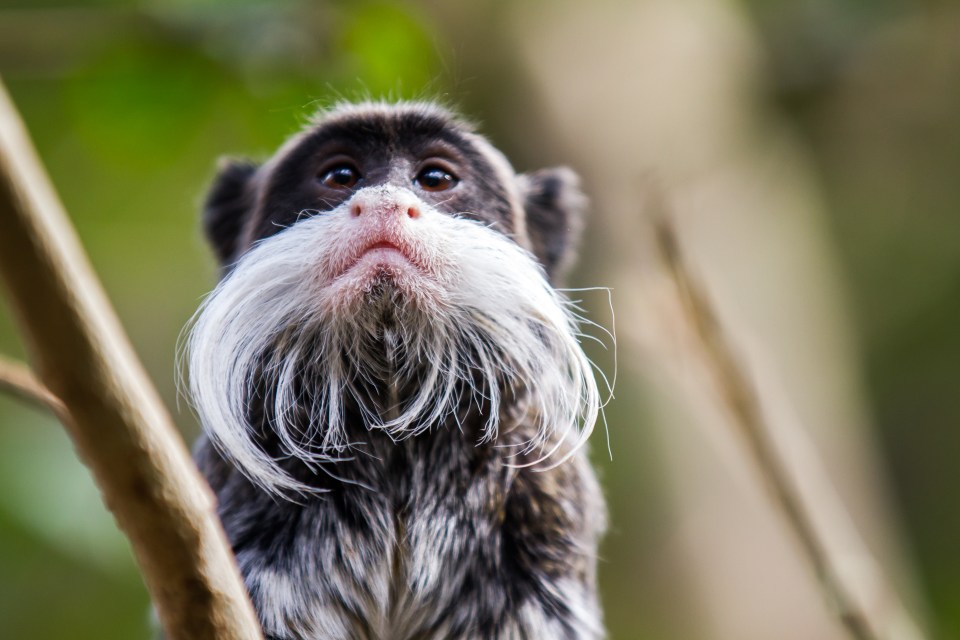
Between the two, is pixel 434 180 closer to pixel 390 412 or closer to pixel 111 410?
pixel 390 412

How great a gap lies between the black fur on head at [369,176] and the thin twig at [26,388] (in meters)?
0.93

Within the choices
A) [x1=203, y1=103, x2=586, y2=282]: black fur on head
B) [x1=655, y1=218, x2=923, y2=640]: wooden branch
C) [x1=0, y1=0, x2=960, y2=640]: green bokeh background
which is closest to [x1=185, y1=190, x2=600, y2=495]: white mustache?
[x1=203, y1=103, x2=586, y2=282]: black fur on head

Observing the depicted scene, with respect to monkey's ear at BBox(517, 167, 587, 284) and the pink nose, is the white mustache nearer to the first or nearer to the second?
the pink nose

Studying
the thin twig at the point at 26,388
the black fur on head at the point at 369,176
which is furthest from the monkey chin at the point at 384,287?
the thin twig at the point at 26,388

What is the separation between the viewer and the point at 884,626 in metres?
2.47

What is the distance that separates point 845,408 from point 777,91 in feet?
5.53

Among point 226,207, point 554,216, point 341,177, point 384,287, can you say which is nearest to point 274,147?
point 226,207

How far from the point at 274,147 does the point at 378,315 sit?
75cm

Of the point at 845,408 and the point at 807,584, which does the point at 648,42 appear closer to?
the point at 845,408

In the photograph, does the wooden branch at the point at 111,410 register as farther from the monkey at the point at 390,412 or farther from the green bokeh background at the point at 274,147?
the green bokeh background at the point at 274,147

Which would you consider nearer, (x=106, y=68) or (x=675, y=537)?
(x=106, y=68)

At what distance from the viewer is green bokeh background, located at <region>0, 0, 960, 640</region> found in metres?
2.47

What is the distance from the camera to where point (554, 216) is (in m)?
2.64

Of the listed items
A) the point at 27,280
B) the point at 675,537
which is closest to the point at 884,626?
the point at 27,280
